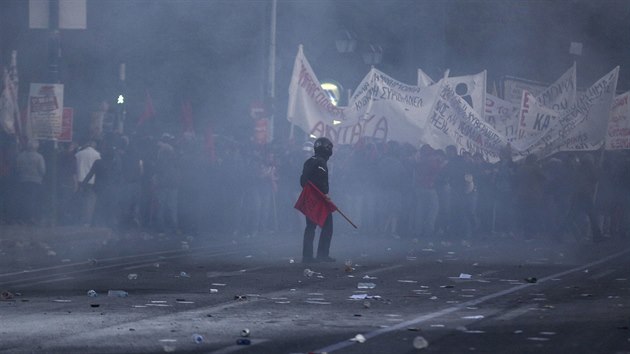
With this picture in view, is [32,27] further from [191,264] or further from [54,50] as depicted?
[191,264]

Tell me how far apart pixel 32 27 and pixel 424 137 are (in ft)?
19.8

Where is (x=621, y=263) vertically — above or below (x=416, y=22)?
below

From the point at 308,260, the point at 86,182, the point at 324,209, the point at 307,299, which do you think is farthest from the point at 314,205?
the point at 86,182

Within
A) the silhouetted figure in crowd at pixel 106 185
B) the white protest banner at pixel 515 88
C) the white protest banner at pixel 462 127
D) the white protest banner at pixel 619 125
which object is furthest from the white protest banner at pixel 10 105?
the white protest banner at pixel 619 125

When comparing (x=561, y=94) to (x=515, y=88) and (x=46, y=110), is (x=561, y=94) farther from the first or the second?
(x=46, y=110)

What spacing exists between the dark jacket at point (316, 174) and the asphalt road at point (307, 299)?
82cm

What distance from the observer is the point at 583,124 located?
736 inches

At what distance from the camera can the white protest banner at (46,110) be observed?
16266 mm

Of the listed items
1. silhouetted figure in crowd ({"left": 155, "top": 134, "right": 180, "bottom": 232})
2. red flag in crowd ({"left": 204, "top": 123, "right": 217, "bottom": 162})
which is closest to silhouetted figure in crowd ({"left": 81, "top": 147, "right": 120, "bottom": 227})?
silhouetted figure in crowd ({"left": 155, "top": 134, "right": 180, "bottom": 232})

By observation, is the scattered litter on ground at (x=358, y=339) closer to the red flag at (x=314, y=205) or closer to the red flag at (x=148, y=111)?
the red flag at (x=314, y=205)

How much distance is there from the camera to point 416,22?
802 inches

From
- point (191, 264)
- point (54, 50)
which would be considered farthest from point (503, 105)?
point (191, 264)

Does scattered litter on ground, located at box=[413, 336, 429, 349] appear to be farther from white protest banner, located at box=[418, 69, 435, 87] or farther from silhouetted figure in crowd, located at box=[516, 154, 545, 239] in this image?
white protest banner, located at box=[418, 69, 435, 87]

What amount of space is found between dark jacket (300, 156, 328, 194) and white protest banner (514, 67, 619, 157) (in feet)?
20.5
